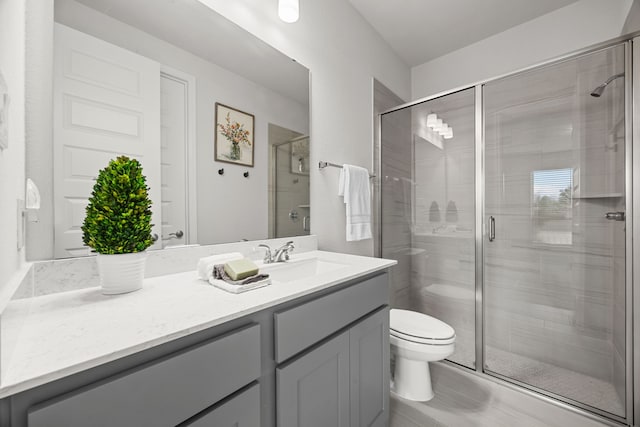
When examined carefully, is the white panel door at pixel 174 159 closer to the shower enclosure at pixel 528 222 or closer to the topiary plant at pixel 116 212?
the topiary plant at pixel 116 212

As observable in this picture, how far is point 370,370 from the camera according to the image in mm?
1166

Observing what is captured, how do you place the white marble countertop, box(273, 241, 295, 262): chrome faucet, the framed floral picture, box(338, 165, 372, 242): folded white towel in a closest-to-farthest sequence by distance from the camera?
the white marble countertop < the framed floral picture < box(273, 241, 295, 262): chrome faucet < box(338, 165, 372, 242): folded white towel

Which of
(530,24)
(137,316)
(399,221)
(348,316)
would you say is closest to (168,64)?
(137,316)

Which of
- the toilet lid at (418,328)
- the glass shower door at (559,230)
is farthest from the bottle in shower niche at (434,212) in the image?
the toilet lid at (418,328)

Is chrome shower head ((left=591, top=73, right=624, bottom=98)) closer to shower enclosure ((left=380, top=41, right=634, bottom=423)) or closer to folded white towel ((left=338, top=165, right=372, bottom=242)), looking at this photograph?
shower enclosure ((left=380, top=41, right=634, bottom=423))

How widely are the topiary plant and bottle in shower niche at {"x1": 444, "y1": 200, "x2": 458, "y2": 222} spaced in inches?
78.5

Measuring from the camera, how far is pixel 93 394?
18.5 inches

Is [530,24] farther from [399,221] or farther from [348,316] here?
[348,316]

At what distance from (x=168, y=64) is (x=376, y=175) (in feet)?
5.45

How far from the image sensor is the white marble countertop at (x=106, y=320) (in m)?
0.44

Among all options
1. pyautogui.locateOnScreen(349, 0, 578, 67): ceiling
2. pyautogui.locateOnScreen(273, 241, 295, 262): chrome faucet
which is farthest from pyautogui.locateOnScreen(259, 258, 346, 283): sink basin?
pyautogui.locateOnScreen(349, 0, 578, 67): ceiling

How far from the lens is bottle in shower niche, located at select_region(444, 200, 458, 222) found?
207 centimetres

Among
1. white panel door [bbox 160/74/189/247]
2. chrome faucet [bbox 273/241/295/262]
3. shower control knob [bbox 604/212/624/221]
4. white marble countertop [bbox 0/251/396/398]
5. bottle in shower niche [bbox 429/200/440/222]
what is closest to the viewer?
white marble countertop [bbox 0/251/396/398]

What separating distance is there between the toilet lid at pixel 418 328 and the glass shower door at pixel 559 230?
55 cm
